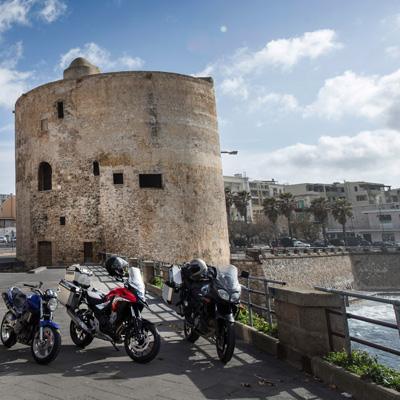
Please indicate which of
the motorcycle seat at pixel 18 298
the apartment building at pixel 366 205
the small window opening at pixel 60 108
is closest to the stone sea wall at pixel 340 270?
the small window opening at pixel 60 108

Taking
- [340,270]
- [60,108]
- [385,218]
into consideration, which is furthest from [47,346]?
[385,218]

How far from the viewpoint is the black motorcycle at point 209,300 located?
4.29 m

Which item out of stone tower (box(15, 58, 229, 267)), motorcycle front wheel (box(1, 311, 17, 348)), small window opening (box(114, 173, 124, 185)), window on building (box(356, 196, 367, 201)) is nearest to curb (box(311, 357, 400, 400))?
motorcycle front wheel (box(1, 311, 17, 348))

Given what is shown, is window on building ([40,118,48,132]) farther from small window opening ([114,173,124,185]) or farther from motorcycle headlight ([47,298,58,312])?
motorcycle headlight ([47,298,58,312])

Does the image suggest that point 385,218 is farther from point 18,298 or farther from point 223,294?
point 18,298

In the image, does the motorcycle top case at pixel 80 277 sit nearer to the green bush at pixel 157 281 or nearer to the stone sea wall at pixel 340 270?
the green bush at pixel 157 281

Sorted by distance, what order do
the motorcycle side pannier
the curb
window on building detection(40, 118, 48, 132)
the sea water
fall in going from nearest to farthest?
the curb < the motorcycle side pannier < the sea water < window on building detection(40, 118, 48, 132)

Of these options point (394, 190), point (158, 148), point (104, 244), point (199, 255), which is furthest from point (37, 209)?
point (394, 190)

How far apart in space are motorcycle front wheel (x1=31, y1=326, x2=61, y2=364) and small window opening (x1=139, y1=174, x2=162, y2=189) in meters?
15.2

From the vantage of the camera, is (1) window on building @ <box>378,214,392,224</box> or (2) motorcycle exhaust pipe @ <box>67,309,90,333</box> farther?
(1) window on building @ <box>378,214,392,224</box>

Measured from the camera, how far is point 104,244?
1842 centimetres

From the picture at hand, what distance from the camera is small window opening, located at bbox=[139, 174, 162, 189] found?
1927cm

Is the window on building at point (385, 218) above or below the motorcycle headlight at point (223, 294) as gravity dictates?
above

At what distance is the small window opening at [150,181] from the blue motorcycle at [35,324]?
576 inches
